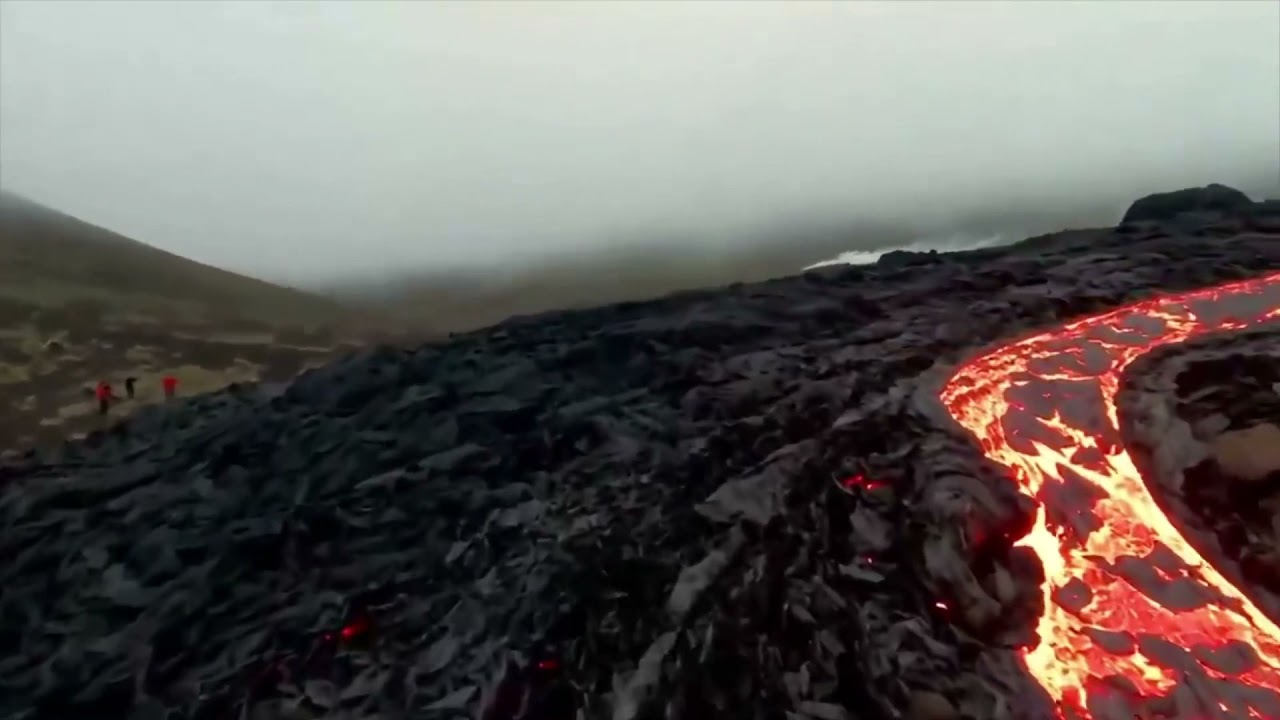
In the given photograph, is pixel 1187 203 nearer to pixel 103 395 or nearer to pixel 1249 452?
pixel 1249 452

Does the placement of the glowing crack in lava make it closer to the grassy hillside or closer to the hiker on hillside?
the grassy hillside

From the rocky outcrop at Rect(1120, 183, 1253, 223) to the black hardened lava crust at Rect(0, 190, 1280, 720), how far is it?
332mm

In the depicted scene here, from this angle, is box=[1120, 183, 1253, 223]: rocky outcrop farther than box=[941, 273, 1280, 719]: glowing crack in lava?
Yes

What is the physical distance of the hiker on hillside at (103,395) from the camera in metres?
2.03

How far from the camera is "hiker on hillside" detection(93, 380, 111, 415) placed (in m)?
2.03

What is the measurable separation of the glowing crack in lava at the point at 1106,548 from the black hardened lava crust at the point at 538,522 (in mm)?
111

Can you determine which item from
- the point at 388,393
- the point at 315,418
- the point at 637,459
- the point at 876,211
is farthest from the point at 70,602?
the point at 876,211

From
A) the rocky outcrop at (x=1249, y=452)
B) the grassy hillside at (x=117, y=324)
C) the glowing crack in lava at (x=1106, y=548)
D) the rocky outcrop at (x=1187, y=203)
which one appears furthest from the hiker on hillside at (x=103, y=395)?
the rocky outcrop at (x=1187, y=203)

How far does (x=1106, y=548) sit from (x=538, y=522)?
0.91 metres

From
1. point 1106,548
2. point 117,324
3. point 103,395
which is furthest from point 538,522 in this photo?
point 117,324

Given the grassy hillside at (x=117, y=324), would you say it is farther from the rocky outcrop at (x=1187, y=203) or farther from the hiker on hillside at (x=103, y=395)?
the rocky outcrop at (x=1187, y=203)

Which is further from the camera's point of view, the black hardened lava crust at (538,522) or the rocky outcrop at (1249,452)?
the rocky outcrop at (1249,452)

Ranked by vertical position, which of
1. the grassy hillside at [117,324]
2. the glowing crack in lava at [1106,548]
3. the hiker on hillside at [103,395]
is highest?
the grassy hillside at [117,324]

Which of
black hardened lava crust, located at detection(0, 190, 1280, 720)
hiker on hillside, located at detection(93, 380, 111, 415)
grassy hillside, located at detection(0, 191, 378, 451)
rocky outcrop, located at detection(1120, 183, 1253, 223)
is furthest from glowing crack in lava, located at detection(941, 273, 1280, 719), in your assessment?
hiker on hillside, located at detection(93, 380, 111, 415)
